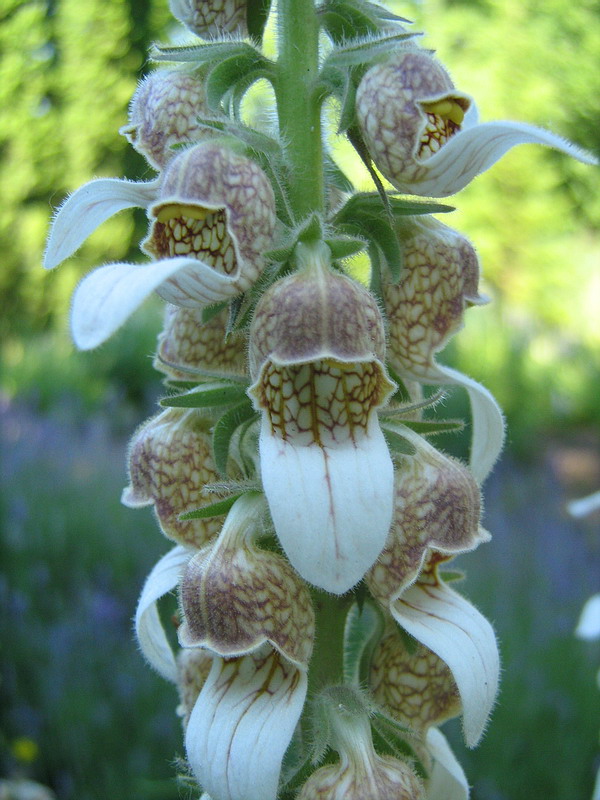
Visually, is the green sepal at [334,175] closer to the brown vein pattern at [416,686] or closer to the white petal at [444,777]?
the brown vein pattern at [416,686]

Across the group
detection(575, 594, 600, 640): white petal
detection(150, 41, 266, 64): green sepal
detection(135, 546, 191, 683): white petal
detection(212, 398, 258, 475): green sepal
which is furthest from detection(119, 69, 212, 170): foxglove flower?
detection(575, 594, 600, 640): white petal

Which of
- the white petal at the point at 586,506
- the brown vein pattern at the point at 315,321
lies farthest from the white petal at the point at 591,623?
the brown vein pattern at the point at 315,321

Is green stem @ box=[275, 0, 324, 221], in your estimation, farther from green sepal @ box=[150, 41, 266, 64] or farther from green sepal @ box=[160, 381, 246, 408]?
green sepal @ box=[160, 381, 246, 408]

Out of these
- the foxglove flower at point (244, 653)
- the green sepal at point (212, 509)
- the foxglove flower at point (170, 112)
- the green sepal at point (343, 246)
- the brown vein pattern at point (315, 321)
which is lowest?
the foxglove flower at point (244, 653)

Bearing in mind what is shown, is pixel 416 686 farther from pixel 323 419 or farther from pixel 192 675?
pixel 323 419

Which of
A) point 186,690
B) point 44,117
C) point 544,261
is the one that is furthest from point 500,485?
point 544,261

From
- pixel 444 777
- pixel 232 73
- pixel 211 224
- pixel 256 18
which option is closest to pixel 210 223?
pixel 211 224

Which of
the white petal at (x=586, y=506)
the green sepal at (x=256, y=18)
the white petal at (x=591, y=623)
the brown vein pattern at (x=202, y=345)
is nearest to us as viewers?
the brown vein pattern at (x=202, y=345)
